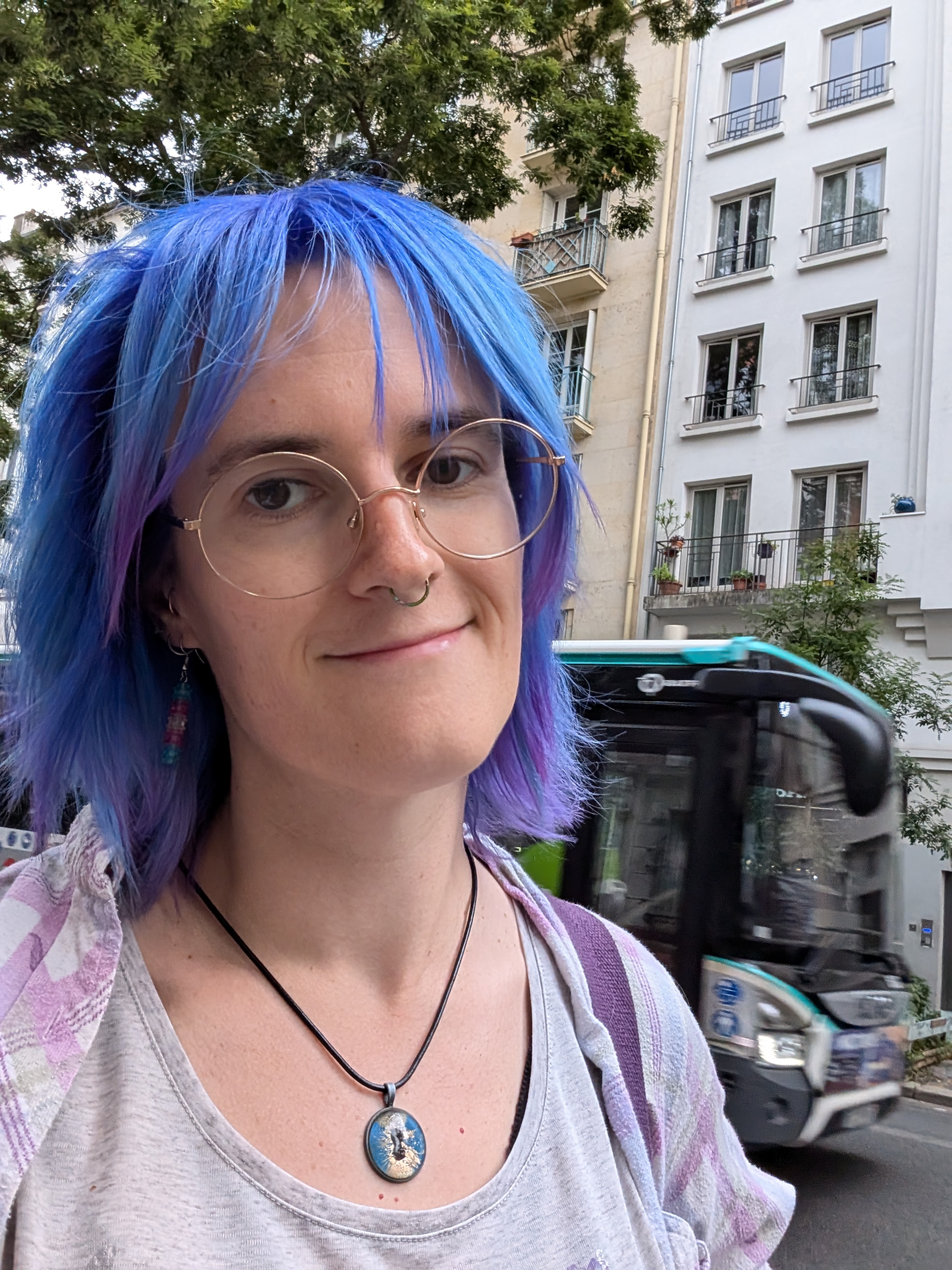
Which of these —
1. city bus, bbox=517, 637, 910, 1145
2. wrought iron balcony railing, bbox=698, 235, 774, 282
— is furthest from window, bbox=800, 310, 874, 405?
city bus, bbox=517, 637, 910, 1145

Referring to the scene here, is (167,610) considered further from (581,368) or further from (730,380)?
(581,368)

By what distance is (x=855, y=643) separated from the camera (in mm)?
9766

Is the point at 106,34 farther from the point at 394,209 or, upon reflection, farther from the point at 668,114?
the point at 668,114

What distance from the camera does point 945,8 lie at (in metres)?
13.8

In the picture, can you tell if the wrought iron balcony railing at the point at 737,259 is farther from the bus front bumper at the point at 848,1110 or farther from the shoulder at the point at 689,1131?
the shoulder at the point at 689,1131

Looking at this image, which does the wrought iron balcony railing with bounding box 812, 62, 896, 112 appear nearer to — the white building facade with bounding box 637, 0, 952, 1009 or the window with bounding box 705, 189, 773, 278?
the white building facade with bounding box 637, 0, 952, 1009

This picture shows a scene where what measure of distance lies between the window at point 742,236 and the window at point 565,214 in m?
2.05

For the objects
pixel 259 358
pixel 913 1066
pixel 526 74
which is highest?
pixel 526 74

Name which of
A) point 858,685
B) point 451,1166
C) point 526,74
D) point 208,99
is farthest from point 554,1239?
point 858,685

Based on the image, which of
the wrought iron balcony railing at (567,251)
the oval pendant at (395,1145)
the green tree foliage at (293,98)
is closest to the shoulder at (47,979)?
the oval pendant at (395,1145)

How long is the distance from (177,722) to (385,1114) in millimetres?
471

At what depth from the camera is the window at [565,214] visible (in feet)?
54.1

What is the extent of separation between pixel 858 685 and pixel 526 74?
6.31 metres

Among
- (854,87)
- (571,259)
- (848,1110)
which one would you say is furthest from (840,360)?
(848,1110)
